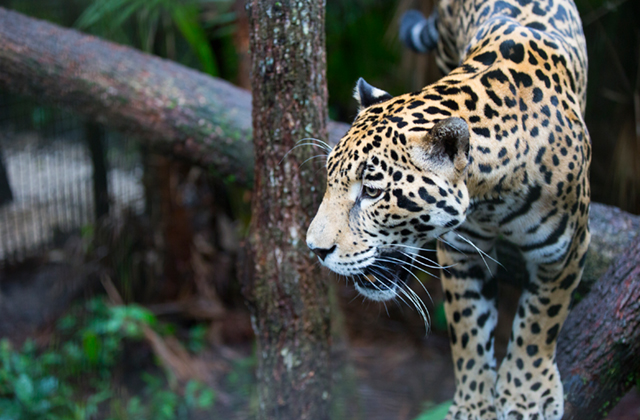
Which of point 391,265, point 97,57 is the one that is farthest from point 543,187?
point 97,57

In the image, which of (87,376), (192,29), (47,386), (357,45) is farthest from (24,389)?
(357,45)

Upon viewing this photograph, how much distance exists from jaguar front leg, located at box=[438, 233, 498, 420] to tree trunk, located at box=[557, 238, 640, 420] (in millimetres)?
393

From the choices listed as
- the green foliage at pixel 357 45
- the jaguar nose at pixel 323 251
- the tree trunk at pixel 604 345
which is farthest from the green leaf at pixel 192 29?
the tree trunk at pixel 604 345

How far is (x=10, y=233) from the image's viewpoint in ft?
19.0

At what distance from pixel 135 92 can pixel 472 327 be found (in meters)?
3.08

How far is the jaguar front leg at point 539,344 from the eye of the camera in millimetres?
2723

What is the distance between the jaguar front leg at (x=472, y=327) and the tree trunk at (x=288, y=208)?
71 centimetres

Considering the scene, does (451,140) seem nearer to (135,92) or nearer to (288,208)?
(288,208)

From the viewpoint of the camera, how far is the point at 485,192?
2.29 meters

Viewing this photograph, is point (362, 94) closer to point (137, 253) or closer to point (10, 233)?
point (137, 253)

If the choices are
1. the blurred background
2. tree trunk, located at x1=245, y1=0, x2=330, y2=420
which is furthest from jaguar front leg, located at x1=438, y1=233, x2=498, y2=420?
the blurred background

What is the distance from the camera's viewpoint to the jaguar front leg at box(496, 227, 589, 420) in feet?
8.93

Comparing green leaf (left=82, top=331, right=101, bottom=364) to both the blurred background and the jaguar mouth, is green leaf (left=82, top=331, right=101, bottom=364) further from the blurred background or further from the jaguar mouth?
the jaguar mouth

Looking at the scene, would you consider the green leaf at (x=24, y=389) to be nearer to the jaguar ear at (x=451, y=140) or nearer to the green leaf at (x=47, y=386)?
the green leaf at (x=47, y=386)
